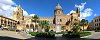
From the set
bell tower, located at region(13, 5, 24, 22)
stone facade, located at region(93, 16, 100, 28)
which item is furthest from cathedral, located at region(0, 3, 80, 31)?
stone facade, located at region(93, 16, 100, 28)

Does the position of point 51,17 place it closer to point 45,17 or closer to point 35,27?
point 45,17

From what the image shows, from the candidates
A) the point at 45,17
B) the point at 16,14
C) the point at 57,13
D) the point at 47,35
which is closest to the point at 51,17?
the point at 45,17

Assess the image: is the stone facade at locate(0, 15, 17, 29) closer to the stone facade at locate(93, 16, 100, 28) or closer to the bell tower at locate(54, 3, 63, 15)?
the bell tower at locate(54, 3, 63, 15)

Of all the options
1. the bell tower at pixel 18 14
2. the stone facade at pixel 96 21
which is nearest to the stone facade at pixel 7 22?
the bell tower at pixel 18 14

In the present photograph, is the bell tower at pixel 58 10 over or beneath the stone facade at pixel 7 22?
over

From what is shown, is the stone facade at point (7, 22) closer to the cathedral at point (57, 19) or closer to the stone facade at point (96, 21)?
the cathedral at point (57, 19)

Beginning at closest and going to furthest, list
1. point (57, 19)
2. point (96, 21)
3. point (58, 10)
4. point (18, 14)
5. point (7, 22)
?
point (7, 22), point (96, 21), point (57, 19), point (58, 10), point (18, 14)

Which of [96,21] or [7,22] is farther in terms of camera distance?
[96,21]

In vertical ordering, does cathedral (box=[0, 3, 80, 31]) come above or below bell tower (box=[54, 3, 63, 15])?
below

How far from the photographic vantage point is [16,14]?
104m

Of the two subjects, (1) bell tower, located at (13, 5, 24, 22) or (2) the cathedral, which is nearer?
(2) the cathedral

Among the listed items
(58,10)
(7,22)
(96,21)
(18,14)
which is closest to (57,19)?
(58,10)

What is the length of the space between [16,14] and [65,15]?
28130 mm

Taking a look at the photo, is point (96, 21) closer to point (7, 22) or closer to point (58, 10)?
point (58, 10)
